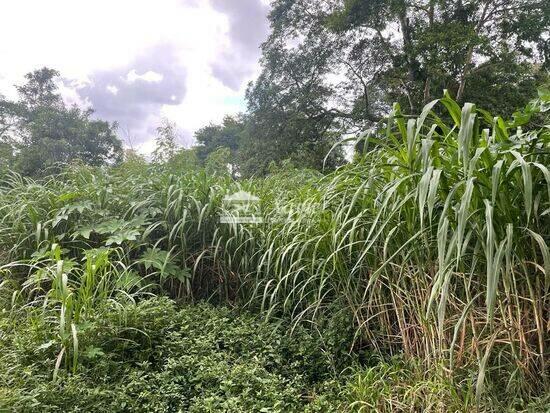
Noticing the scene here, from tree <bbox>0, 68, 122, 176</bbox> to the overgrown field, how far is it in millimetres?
3349

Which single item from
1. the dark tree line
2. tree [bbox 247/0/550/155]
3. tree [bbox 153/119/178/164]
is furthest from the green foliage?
tree [bbox 247/0/550/155]

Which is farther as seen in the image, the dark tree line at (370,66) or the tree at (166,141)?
the dark tree line at (370,66)

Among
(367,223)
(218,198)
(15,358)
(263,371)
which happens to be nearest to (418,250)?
(367,223)

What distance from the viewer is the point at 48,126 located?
19.6 feet

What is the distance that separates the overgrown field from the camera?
1.07m

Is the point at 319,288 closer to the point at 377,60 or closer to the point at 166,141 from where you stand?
the point at 166,141

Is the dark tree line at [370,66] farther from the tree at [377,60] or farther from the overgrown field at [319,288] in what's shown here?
the overgrown field at [319,288]

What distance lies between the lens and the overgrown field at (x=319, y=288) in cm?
107

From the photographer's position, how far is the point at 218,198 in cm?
211

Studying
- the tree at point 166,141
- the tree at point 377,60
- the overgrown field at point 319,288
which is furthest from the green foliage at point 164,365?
the tree at point 377,60

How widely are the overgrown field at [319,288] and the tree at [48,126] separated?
11.0ft

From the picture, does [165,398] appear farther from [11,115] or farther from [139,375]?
[11,115]

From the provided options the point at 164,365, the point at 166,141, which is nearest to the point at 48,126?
the point at 166,141

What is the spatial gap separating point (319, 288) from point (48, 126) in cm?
599
